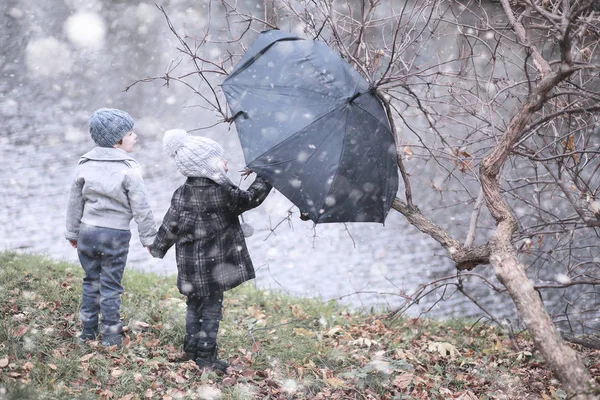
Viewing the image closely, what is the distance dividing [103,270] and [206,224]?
2.80 ft

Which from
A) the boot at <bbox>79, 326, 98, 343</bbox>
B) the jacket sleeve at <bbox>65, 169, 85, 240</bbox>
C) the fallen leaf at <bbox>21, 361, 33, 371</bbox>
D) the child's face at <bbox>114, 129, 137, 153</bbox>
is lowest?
the fallen leaf at <bbox>21, 361, 33, 371</bbox>

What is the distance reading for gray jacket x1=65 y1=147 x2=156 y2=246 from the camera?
4.08m

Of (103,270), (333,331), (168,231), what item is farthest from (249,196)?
(333,331)

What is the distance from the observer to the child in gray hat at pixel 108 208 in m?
4.10

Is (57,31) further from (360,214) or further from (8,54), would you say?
(360,214)

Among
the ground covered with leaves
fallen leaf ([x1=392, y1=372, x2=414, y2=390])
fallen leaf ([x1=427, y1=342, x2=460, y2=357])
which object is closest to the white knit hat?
the ground covered with leaves

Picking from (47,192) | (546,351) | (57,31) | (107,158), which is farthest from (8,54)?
(546,351)

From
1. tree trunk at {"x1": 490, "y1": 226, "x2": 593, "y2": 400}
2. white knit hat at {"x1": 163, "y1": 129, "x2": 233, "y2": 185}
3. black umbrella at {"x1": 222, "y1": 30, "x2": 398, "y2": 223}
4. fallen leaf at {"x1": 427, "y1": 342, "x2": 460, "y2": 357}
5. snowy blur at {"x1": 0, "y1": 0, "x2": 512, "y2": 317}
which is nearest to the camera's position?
tree trunk at {"x1": 490, "y1": 226, "x2": 593, "y2": 400}

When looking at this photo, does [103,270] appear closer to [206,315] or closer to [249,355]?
[206,315]

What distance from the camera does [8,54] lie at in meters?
16.2

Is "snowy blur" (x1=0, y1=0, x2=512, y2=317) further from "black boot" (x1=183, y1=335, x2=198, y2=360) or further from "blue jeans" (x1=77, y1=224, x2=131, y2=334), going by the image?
"blue jeans" (x1=77, y1=224, x2=131, y2=334)

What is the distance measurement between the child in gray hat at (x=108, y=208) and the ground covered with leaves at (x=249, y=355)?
42 cm

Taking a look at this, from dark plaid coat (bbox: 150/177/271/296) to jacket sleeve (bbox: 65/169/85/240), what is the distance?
0.64 metres

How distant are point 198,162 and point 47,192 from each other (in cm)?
743
